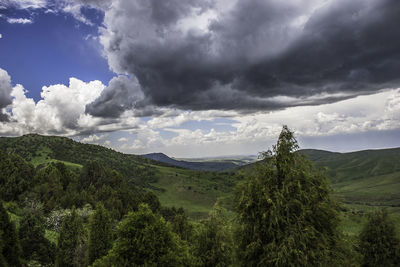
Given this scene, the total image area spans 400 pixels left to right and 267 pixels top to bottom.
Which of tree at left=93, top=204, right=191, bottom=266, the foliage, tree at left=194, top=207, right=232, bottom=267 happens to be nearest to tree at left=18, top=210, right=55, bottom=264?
tree at left=194, top=207, right=232, bottom=267

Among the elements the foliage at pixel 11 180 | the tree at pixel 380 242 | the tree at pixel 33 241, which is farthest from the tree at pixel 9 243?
the foliage at pixel 11 180

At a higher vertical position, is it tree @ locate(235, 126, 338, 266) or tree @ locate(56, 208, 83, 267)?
tree @ locate(235, 126, 338, 266)

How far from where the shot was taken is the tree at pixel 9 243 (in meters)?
26.7

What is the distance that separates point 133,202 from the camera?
88.6 meters

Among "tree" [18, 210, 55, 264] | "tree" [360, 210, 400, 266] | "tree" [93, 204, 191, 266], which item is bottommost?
"tree" [18, 210, 55, 264]

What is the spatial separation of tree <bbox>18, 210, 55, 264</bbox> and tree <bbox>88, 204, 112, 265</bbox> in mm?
10288

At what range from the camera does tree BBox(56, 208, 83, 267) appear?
32719 millimetres

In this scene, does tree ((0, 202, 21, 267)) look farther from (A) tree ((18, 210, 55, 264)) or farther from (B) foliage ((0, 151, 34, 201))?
(B) foliage ((0, 151, 34, 201))

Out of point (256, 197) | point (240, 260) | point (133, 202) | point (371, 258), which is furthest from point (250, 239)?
point (133, 202)

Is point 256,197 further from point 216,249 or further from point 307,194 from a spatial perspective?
point 216,249

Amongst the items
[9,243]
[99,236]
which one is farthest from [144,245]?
[9,243]

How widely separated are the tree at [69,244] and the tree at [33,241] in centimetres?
558

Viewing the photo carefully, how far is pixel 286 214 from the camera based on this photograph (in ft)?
39.1

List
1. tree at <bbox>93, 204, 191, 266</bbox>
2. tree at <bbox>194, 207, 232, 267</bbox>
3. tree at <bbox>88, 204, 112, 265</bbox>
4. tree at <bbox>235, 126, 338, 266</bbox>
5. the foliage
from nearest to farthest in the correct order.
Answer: tree at <bbox>235, 126, 338, 266</bbox>
tree at <bbox>93, 204, 191, 266</bbox>
tree at <bbox>194, 207, 232, 267</bbox>
tree at <bbox>88, 204, 112, 265</bbox>
the foliage
